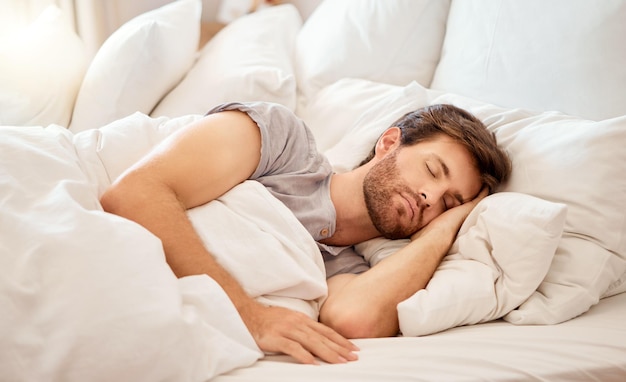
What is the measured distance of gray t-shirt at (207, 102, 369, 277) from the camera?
1.35 m

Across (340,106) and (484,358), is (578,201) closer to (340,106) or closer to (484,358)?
(484,358)

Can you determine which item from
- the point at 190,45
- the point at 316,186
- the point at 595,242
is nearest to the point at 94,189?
the point at 316,186

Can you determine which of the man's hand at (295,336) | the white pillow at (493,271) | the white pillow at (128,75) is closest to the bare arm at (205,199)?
the man's hand at (295,336)

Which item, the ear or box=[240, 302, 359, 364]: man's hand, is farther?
the ear

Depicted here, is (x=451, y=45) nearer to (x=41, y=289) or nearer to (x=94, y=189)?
(x=94, y=189)

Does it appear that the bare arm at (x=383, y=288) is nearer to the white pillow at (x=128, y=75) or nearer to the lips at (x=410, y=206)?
the lips at (x=410, y=206)

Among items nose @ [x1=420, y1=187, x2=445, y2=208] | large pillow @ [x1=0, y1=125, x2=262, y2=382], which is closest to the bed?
large pillow @ [x1=0, y1=125, x2=262, y2=382]

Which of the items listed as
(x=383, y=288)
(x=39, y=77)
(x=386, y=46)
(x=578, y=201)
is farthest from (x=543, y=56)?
(x=39, y=77)

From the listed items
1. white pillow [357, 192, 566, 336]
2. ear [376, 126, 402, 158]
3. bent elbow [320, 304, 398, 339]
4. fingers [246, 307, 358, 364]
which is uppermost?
ear [376, 126, 402, 158]

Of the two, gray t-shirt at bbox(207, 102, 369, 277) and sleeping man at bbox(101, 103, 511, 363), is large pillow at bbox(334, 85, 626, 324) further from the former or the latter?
gray t-shirt at bbox(207, 102, 369, 277)

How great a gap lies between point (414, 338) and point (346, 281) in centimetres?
25

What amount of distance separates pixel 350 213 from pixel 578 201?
19.1 inches

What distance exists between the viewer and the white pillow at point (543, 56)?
1488 millimetres

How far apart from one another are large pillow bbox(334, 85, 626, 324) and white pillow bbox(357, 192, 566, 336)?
5cm
